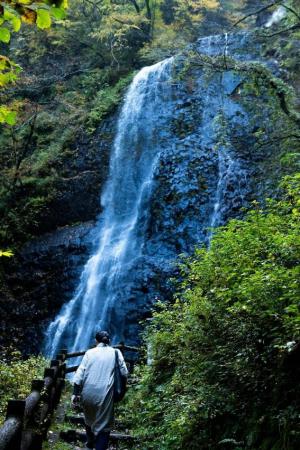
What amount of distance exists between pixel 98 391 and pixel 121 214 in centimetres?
1188

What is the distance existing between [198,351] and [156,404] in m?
1.37

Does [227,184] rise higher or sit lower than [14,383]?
higher

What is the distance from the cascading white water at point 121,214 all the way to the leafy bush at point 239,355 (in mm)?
7262

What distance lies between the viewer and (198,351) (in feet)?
19.0

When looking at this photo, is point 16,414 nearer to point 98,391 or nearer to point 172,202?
point 98,391

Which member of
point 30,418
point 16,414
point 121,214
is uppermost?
point 121,214

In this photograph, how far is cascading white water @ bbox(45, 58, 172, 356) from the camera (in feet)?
46.0

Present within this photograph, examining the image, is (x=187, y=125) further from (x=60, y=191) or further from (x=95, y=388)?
(x=95, y=388)

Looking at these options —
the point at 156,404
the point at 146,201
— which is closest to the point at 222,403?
the point at 156,404

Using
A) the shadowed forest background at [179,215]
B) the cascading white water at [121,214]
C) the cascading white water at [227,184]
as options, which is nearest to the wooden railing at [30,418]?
the shadowed forest background at [179,215]

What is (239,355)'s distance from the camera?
462 centimetres

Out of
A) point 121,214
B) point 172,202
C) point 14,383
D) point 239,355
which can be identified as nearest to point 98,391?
point 239,355

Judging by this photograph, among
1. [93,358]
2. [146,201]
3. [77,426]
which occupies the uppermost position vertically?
[146,201]

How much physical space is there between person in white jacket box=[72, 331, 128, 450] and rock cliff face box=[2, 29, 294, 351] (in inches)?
320
